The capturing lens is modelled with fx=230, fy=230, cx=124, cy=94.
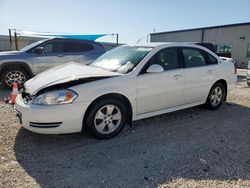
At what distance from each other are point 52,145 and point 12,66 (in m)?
4.58

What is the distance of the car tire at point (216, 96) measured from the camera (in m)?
5.28

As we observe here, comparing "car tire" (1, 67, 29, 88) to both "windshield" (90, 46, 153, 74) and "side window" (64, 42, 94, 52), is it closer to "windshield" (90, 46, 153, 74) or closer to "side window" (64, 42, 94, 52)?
"side window" (64, 42, 94, 52)

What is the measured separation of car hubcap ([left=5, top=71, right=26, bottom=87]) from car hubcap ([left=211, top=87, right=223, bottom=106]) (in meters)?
5.58

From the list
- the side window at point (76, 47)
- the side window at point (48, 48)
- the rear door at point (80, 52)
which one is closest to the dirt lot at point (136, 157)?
the side window at point (48, 48)

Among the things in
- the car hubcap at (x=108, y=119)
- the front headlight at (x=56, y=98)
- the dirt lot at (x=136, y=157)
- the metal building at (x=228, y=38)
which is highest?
the metal building at (x=228, y=38)

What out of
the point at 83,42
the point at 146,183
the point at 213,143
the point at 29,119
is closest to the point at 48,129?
the point at 29,119

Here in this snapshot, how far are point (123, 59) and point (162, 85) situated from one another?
0.86m

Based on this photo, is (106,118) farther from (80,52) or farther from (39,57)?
(80,52)

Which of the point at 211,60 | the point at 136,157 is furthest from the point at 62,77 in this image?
the point at 211,60

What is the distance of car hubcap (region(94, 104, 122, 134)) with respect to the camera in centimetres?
359

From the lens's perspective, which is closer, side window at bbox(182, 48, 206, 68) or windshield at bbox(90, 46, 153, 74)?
windshield at bbox(90, 46, 153, 74)

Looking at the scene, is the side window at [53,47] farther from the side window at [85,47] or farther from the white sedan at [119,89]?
the white sedan at [119,89]

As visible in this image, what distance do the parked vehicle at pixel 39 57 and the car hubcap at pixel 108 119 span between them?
459 cm

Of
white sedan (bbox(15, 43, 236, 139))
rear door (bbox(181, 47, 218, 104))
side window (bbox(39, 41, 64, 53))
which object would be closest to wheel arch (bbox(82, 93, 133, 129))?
white sedan (bbox(15, 43, 236, 139))
